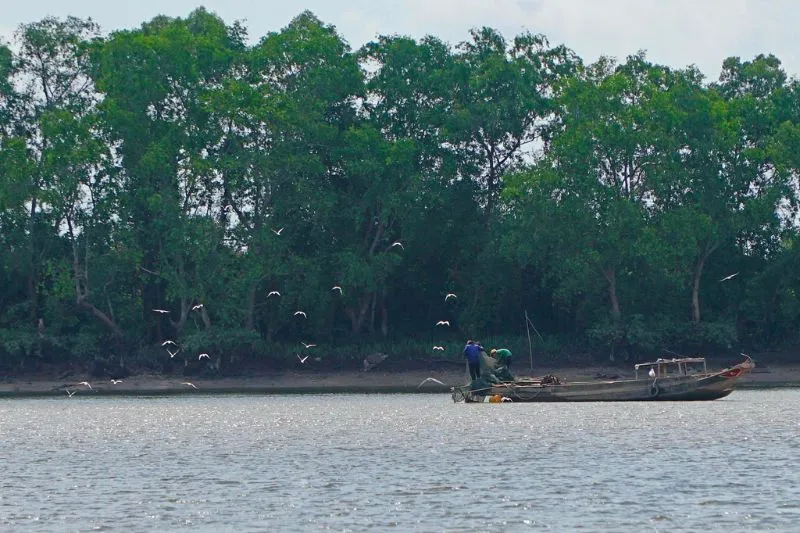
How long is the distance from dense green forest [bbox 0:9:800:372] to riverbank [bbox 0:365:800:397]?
171cm

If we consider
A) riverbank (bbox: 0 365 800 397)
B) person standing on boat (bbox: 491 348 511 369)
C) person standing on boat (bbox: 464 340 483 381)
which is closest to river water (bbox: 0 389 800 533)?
person standing on boat (bbox: 491 348 511 369)

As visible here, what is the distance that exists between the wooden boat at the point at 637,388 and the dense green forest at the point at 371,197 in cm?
2389

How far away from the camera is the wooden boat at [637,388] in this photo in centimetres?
5162

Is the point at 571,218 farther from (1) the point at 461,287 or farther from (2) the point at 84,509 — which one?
(2) the point at 84,509

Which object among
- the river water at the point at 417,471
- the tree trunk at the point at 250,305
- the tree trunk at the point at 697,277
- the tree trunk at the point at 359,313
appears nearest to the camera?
the river water at the point at 417,471

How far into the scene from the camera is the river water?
23844 mm

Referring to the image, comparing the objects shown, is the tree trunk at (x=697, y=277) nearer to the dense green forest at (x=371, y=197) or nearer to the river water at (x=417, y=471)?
the dense green forest at (x=371, y=197)

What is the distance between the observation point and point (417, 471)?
30.8 meters

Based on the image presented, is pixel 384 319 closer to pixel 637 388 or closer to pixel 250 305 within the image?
pixel 250 305

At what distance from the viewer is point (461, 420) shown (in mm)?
47188

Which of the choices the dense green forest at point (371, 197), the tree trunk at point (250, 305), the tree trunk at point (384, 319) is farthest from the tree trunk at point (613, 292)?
the tree trunk at point (250, 305)

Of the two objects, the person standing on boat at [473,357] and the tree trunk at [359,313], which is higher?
the tree trunk at [359,313]

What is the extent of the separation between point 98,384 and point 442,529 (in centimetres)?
6044

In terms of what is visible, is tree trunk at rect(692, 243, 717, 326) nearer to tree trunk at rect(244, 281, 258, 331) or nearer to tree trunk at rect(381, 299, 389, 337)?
tree trunk at rect(381, 299, 389, 337)
